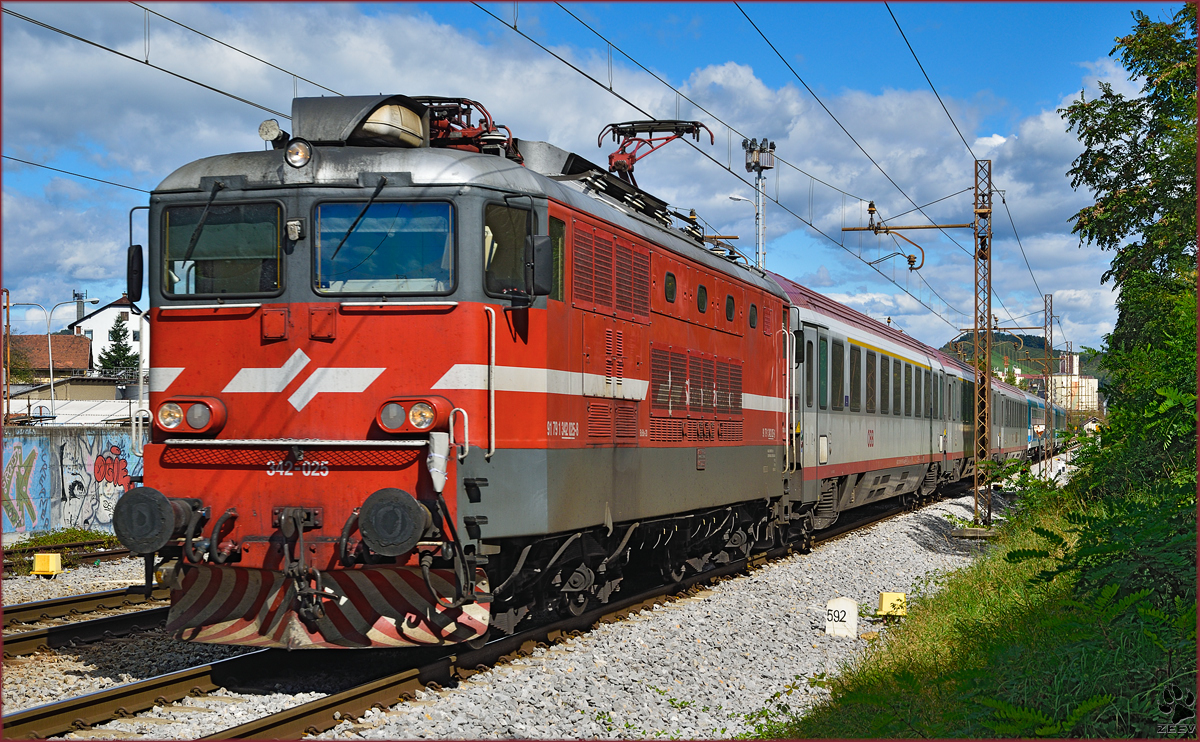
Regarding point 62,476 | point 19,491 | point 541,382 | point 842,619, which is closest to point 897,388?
point 842,619

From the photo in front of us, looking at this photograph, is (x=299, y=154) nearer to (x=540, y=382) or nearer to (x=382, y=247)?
(x=382, y=247)

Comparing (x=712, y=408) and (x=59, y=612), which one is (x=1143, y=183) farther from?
(x=59, y=612)

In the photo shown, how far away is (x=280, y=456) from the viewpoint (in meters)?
7.71

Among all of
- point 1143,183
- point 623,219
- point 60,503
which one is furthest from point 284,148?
point 1143,183

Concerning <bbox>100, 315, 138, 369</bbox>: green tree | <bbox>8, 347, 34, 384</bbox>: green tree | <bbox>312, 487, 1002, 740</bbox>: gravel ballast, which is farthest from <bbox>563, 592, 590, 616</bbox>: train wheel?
<bbox>100, 315, 138, 369</bbox>: green tree

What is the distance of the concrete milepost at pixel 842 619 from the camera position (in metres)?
10.6

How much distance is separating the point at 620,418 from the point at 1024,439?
4187 centimetres

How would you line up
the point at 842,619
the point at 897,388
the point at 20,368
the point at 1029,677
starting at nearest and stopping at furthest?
the point at 1029,677 < the point at 842,619 < the point at 897,388 < the point at 20,368

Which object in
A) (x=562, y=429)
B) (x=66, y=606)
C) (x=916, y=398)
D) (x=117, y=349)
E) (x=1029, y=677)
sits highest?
(x=117, y=349)

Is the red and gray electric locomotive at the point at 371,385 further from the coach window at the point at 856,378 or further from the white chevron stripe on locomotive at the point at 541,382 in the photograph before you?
the coach window at the point at 856,378

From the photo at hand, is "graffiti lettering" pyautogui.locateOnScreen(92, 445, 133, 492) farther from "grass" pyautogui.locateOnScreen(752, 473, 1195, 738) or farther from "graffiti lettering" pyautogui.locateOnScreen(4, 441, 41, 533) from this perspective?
"grass" pyautogui.locateOnScreen(752, 473, 1195, 738)

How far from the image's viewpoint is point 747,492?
1366 centimetres

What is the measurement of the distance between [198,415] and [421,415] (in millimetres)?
1756

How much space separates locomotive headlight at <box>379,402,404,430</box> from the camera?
24.9 ft
